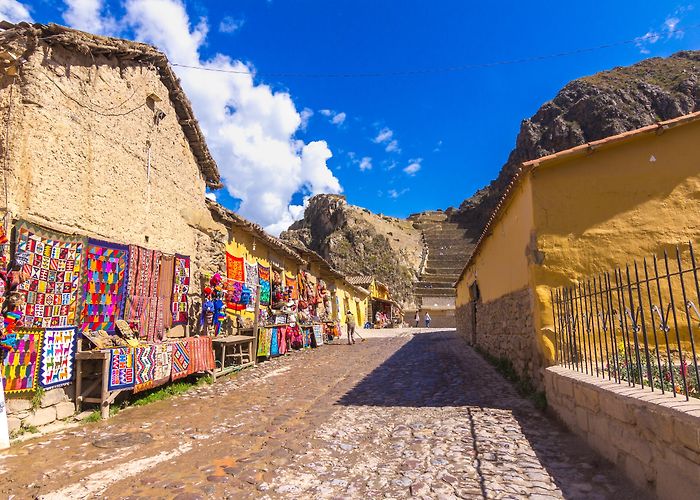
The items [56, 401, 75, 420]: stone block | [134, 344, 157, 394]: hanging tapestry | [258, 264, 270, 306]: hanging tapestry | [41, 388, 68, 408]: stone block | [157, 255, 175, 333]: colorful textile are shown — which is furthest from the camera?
[258, 264, 270, 306]: hanging tapestry

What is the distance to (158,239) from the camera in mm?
9211

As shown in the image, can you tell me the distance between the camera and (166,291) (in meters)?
9.09

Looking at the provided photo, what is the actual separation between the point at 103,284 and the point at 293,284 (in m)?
10.9

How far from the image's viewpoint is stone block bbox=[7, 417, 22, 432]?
5.39m

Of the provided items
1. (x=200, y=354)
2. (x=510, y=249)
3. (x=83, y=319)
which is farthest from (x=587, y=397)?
(x=200, y=354)

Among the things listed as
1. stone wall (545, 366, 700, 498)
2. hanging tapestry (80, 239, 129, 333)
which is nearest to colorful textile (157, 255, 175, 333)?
hanging tapestry (80, 239, 129, 333)

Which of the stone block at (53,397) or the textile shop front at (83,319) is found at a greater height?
the textile shop front at (83,319)

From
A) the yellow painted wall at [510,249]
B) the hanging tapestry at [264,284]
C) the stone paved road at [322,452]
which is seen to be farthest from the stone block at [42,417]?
the hanging tapestry at [264,284]

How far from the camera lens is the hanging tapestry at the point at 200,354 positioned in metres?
8.90

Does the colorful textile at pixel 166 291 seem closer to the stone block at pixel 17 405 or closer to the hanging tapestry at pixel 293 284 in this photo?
the stone block at pixel 17 405

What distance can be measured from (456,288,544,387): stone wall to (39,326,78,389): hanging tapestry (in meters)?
7.02

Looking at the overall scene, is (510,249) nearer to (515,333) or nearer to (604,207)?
(515,333)

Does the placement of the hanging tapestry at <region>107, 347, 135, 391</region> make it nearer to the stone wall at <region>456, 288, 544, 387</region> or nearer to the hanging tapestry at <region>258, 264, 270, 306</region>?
the stone wall at <region>456, 288, 544, 387</region>

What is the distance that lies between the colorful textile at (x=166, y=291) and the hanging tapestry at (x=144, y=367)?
59.0 inches
